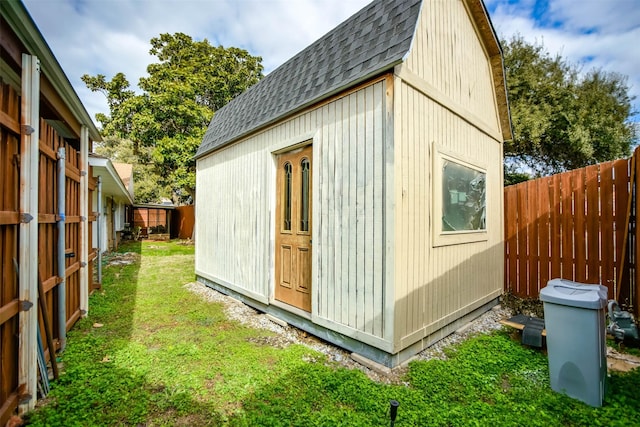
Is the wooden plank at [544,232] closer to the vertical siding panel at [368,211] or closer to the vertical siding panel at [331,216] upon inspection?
the vertical siding panel at [368,211]

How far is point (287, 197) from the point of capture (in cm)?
433

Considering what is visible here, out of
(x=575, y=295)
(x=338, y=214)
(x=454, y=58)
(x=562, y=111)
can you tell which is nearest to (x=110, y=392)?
(x=338, y=214)

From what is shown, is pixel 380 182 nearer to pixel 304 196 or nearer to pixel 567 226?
pixel 304 196

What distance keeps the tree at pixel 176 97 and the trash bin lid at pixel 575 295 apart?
44.0ft

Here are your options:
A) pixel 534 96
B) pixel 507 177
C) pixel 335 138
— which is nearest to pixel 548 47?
pixel 534 96

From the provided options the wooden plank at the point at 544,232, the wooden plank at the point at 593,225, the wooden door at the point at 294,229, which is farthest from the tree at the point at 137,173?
the wooden plank at the point at 593,225

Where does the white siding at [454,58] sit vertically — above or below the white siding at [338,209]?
above

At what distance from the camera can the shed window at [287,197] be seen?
4278 millimetres

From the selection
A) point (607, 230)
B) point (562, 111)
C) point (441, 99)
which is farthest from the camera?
point (562, 111)

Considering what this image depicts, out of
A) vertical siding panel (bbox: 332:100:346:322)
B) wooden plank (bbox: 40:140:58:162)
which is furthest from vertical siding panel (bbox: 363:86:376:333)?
wooden plank (bbox: 40:140:58:162)

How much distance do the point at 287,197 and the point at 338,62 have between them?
195 cm

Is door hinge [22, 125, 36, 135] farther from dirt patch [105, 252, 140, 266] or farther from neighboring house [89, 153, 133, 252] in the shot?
dirt patch [105, 252, 140, 266]

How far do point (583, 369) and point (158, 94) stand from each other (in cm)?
1790

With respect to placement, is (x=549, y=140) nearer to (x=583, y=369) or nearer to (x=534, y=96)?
(x=534, y=96)
